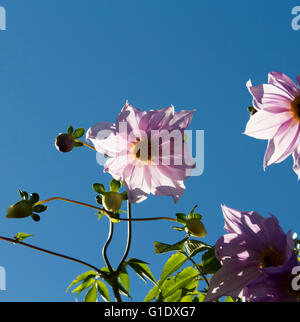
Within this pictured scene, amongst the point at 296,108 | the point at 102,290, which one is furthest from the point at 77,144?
the point at 296,108

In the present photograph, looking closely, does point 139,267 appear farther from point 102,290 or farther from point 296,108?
point 296,108

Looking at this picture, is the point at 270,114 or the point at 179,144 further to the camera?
the point at 270,114

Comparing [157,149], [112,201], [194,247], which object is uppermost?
[157,149]

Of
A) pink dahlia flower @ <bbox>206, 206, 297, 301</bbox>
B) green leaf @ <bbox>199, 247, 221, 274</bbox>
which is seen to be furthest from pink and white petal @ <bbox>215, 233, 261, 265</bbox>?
green leaf @ <bbox>199, 247, 221, 274</bbox>

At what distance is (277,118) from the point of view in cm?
106

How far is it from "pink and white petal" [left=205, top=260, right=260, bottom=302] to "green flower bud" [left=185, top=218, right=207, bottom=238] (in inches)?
5.5

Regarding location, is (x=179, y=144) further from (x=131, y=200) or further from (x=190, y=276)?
(x=190, y=276)

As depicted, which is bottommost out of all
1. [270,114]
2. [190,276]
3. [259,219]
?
[190,276]

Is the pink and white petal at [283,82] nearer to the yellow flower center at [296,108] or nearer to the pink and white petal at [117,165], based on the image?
the yellow flower center at [296,108]

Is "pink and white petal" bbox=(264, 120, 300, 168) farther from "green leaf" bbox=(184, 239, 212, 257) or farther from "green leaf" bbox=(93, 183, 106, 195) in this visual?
"green leaf" bbox=(93, 183, 106, 195)

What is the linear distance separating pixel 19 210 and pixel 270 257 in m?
0.50

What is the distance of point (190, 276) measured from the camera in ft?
3.08
